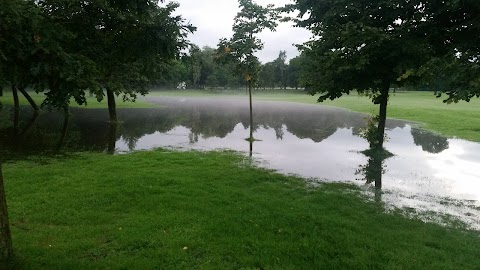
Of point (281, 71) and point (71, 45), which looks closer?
point (71, 45)

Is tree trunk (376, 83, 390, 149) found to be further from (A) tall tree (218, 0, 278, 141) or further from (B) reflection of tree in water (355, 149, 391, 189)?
(A) tall tree (218, 0, 278, 141)

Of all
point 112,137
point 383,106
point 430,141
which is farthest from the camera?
point 430,141

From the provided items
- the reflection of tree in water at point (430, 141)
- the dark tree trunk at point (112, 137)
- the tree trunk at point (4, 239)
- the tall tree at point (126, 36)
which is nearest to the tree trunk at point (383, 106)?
the reflection of tree in water at point (430, 141)

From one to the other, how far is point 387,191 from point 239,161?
702 centimetres

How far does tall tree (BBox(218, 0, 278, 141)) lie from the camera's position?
87.0 ft

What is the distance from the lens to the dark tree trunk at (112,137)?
19.7 metres

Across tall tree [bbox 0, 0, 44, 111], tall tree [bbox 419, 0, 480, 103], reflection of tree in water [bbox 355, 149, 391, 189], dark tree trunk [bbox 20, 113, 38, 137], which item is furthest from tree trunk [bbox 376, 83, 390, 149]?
dark tree trunk [bbox 20, 113, 38, 137]

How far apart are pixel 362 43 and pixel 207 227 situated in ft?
27.2

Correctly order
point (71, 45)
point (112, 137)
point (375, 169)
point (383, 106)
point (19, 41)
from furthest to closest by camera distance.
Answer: point (112, 137), point (383, 106), point (375, 169), point (71, 45), point (19, 41)

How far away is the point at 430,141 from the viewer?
1045 inches

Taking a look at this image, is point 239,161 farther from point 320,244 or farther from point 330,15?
point 320,244

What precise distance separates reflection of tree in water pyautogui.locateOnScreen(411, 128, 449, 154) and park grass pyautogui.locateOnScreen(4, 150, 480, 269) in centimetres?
1350

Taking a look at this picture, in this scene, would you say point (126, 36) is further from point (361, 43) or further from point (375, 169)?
point (375, 169)

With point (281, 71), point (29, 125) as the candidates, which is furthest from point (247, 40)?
point (281, 71)
